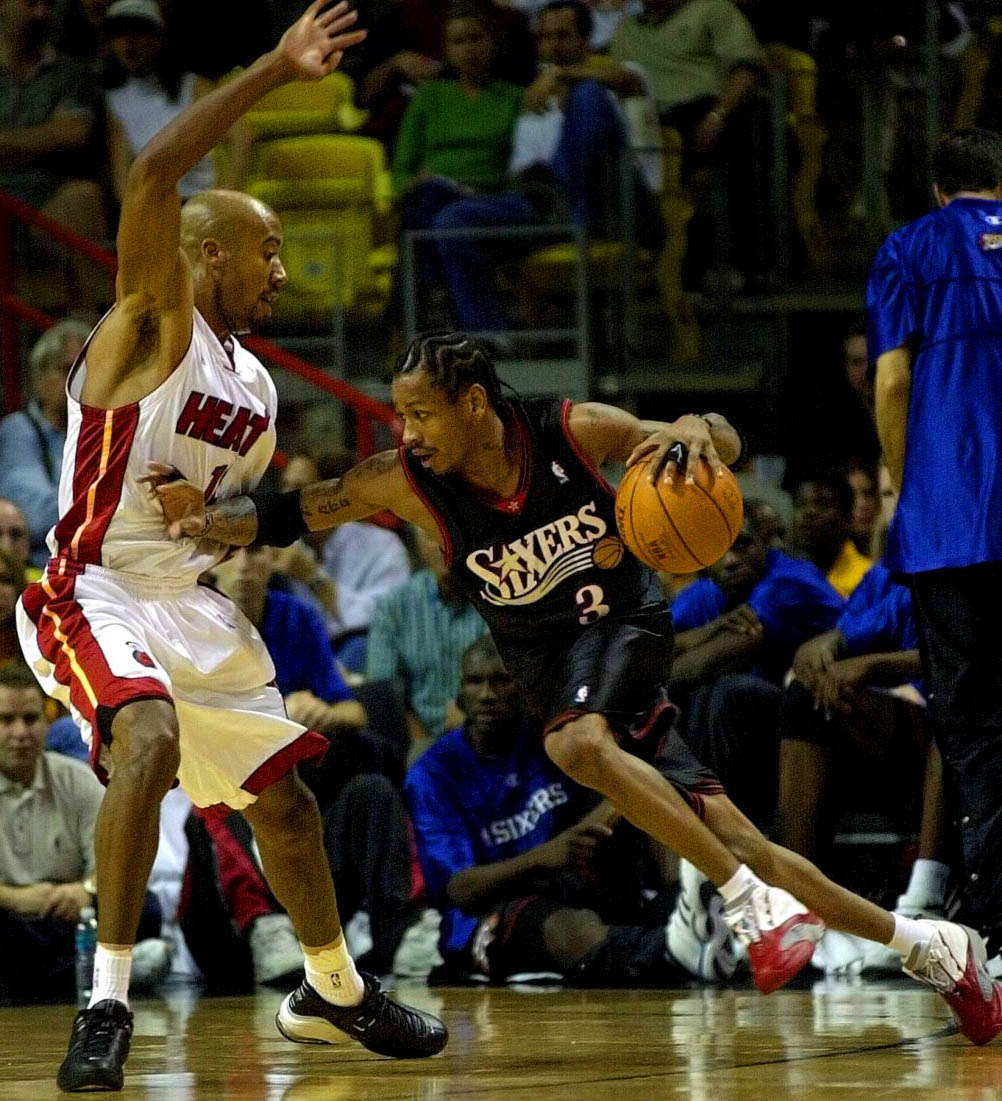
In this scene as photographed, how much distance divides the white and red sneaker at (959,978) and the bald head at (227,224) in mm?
2108

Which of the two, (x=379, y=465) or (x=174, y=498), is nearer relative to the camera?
(x=174, y=498)

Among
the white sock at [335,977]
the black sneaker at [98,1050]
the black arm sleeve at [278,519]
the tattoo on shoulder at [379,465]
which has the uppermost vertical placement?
the tattoo on shoulder at [379,465]

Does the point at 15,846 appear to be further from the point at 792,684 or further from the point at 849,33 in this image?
the point at 849,33

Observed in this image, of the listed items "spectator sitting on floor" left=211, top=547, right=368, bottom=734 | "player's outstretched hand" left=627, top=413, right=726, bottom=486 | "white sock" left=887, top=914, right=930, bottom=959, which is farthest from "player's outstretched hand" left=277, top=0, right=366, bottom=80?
"spectator sitting on floor" left=211, top=547, right=368, bottom=734

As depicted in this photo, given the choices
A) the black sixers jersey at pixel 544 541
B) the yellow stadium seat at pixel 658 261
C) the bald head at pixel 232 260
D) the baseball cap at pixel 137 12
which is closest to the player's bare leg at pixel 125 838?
the black sixers jersey at pixel 544 541

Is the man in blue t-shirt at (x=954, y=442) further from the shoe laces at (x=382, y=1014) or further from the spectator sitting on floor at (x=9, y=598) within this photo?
the spectator sitting on floor at (x=9, y=598)

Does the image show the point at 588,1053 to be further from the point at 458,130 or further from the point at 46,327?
the point at 458,130

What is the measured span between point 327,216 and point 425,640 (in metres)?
3.22

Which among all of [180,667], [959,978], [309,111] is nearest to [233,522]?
[180,667]

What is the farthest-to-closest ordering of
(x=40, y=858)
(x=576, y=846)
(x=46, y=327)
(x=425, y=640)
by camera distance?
1. (x=46, y=327)
2. (x=425, y=640)
3. (x=40, y=858)
4. (x=576, y=846)

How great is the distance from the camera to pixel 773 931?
4.10 m

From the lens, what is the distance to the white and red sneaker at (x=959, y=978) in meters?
4.26

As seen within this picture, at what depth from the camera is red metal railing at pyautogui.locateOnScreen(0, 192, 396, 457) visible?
8.98 m

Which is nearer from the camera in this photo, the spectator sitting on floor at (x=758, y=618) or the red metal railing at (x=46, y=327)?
the spectator sitting on floor at (x=758, y=618)
